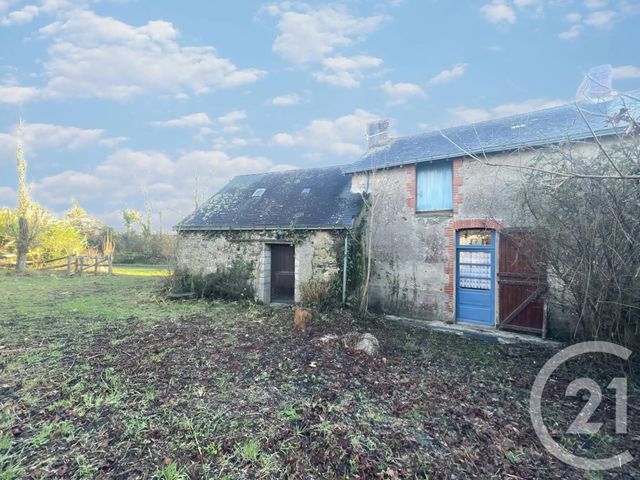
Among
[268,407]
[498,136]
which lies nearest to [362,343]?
[268,407]

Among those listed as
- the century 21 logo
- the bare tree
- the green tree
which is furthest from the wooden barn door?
the green tree

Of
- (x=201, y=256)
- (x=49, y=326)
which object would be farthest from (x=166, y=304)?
(x=49, y=326)

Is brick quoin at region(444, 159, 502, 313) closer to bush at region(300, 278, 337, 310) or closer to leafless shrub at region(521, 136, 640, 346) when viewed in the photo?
leafless shrub at region(521, 136, 640, 346)

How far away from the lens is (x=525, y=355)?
18.9ft

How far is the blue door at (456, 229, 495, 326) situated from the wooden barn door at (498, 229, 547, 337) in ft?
0.77

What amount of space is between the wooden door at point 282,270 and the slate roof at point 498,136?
3211mm

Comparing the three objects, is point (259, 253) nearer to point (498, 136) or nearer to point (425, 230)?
point (425, 230)

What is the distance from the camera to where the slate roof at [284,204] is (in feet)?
30.8

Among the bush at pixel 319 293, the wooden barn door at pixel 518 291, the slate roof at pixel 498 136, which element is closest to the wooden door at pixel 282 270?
the bush at pixel 319 293

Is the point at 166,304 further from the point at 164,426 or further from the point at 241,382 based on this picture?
the point at 164,426

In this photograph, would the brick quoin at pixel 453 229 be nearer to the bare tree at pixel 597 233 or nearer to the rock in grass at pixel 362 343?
the bare tree at pixel 597 233

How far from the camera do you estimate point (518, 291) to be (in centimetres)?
739

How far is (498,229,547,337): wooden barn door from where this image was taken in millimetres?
7016

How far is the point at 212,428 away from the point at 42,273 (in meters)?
18.2
